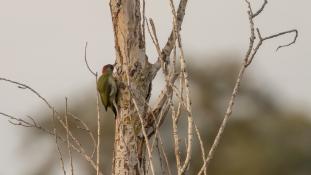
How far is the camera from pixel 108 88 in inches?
249

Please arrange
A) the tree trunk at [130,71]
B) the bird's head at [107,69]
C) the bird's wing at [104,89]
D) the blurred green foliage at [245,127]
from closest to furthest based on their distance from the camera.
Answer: the tree trunk at [130,71], the bird's wing at [104,89], the bird's head at [107,69], the blurred green foliage at [245,127]

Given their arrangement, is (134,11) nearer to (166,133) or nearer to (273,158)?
(166,133)

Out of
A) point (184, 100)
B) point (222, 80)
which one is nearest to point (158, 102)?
point (184, 100)

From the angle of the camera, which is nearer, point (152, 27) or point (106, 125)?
point (152, 27)

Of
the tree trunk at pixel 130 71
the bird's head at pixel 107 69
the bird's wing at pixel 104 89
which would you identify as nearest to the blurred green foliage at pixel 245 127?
the bird's head at pixel 107 69

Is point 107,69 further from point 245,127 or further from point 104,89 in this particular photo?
point 245,127

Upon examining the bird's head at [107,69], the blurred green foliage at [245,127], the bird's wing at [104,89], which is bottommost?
the blurred green foliage at [245,127]

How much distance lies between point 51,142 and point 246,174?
5.67 meters

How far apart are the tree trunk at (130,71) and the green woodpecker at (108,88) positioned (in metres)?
0.28

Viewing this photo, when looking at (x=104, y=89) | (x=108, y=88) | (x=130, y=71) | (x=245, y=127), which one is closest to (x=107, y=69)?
(x=104, y=89)

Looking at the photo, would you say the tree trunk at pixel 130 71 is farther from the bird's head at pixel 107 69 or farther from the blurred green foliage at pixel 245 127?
the blurred green foliage at pixel 245 127

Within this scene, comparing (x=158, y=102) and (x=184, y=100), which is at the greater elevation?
(x=184, y=100)

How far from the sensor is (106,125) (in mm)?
24234

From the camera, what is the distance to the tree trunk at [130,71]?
534 centimetres
